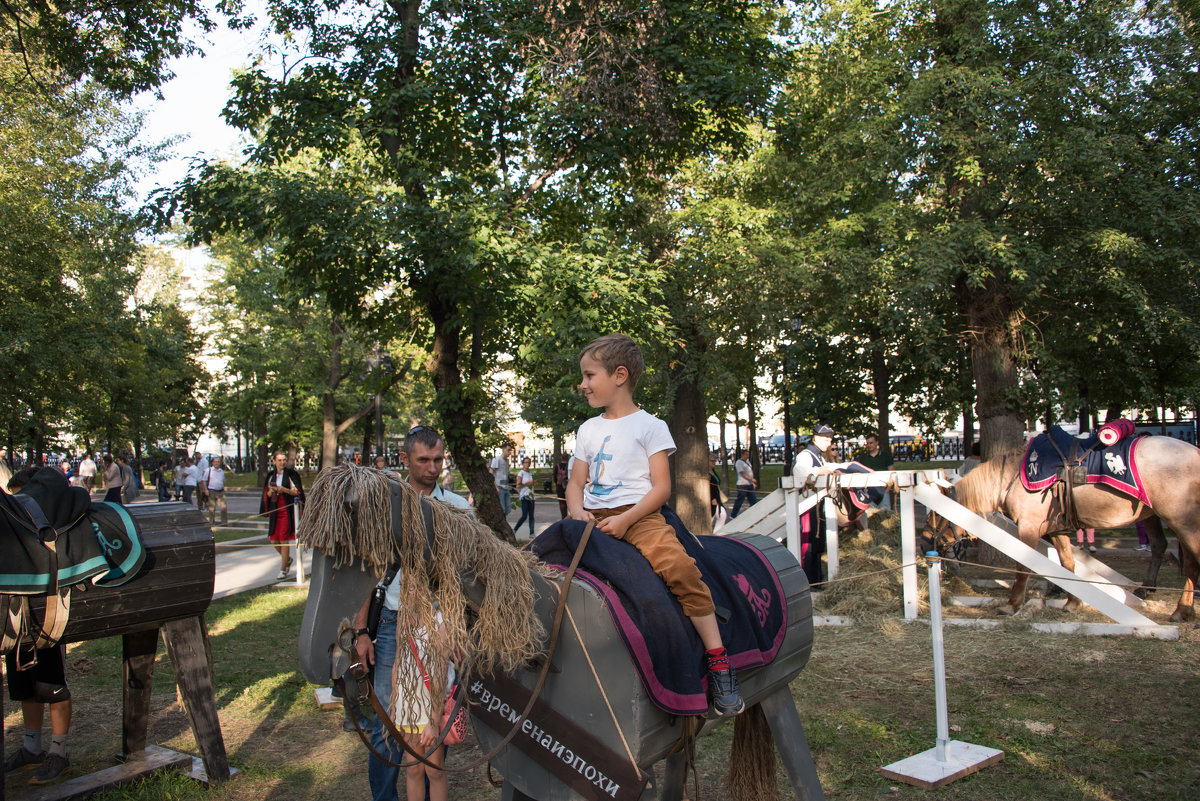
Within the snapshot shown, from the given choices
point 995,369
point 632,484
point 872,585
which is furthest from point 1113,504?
point 632,484

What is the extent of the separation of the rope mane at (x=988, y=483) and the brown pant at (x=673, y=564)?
671 centimetres

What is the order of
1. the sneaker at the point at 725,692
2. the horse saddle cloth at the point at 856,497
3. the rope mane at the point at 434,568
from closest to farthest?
the rope mane at the point at 434,568 → the sneaker at the point at 725,692 → the horse saddle cloth at the point at 856,497

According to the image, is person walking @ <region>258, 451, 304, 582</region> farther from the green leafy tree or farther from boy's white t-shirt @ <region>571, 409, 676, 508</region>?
boy's white t-shirt @ <region>571, 409, 676, 508</region>

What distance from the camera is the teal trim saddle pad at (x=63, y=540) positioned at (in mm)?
3703

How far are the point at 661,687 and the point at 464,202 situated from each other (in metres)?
8.55

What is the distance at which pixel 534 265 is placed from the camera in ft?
32.8

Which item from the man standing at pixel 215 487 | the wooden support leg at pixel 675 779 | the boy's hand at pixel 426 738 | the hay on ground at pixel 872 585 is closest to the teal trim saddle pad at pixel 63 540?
the boy's hand at pixel 426 738

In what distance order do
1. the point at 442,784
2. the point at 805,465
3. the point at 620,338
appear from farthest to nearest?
the point at 805,465 → the point at 442,784 → the point at 620,338

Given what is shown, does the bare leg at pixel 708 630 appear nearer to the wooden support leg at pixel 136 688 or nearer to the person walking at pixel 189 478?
the wooden support leg at pixel 136 688

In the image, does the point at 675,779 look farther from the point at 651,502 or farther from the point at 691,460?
the point at 691,460

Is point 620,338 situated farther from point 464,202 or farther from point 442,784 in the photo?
point 464,202

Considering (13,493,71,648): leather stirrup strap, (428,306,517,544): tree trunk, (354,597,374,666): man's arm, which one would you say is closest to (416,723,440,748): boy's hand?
(354,597,374,666): man's arm

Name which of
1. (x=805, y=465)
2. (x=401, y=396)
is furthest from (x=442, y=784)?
(x=401, y=396)

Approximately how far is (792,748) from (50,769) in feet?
14.1
